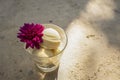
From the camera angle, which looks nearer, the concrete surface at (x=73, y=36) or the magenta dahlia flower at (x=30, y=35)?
the magenta dahlia flower at (x=30, y=35)

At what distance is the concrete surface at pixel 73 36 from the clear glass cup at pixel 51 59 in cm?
3

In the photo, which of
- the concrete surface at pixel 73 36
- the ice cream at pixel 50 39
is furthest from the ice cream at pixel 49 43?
the concrete surface at pixel 73 36

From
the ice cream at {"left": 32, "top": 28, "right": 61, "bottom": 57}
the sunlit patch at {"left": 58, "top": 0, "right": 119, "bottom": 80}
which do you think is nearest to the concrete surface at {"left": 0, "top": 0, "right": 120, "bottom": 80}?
the sunlit patch at {"left": 58, "top": 0, "right": 119, "bottom": 80}

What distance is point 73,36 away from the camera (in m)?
0.98

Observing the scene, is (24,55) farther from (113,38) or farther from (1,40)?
(113,38)

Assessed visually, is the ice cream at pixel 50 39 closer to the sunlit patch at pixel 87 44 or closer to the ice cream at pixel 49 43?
the ice cream at pixel 49 43

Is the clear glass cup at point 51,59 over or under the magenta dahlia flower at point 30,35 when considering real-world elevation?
under

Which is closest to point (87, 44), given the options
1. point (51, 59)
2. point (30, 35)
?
point (51, 59)

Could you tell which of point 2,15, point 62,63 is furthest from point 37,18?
point 62,63

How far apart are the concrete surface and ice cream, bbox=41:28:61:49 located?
0.15 metres

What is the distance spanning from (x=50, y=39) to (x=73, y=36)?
237 mm

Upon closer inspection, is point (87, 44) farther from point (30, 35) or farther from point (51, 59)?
point (30, 35)

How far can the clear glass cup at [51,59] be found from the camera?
801 millimetres

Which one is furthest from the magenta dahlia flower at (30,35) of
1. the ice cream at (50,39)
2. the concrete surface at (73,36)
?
the concrete surface at (73,36)
